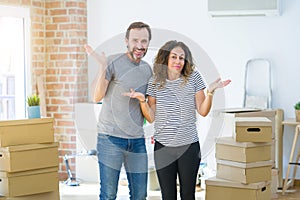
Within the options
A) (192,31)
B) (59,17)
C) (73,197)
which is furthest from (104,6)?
(73,197)

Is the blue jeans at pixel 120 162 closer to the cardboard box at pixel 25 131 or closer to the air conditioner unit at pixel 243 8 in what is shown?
the cardboard box at pixel 25 131

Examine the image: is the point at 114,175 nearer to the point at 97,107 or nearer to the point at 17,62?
the point at 97,107

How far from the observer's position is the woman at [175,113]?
11.7 ft

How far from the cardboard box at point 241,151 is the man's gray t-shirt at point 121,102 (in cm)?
98

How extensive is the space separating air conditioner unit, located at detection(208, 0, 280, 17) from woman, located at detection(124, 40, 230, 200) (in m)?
2.14

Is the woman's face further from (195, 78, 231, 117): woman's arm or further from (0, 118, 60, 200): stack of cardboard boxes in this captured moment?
(0, 118, 60, 200): stack of cardboard boxes

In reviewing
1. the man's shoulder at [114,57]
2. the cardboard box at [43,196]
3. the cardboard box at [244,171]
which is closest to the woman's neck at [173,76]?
the man's shoulder at [114,57]

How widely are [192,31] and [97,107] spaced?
1.22 metres

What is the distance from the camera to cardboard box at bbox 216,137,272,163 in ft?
14.1

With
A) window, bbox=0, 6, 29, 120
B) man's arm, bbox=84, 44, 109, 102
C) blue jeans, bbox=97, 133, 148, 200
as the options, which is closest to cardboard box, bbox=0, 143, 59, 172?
blue jeans, bbox=97, 133, 148, 200

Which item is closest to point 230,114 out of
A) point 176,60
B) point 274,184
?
point 274,184

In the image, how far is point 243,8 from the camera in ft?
18.5

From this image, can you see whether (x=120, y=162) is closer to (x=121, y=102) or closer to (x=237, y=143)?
(x=121, y=102)

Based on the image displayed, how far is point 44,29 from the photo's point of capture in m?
6.44
